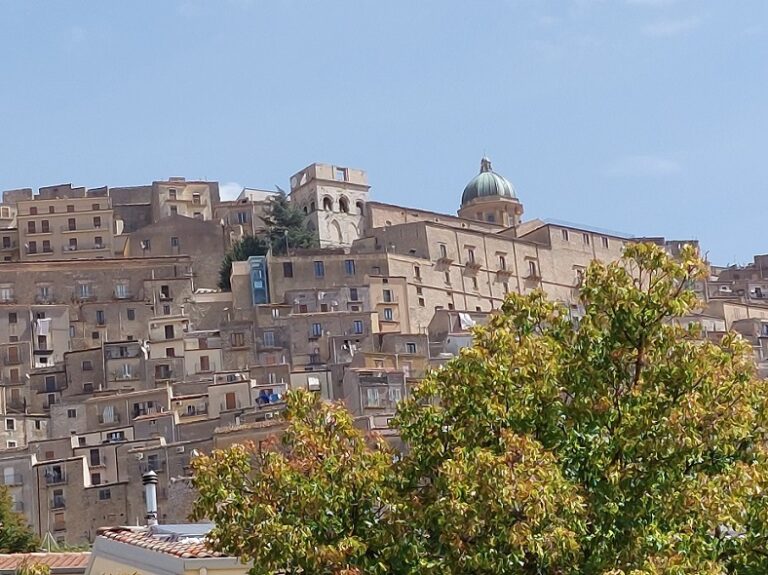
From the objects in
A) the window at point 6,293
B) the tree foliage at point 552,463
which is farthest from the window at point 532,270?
the tree foliage at point 552,463

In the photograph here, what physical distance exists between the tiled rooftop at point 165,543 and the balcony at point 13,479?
160 feet

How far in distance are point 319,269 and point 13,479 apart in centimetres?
2426

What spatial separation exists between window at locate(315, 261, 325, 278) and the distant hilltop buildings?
0.31ft

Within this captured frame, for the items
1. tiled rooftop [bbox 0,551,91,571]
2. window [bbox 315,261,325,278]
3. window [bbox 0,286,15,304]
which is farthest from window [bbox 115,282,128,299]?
tiled rooftop [bbox 0,551,91,571]

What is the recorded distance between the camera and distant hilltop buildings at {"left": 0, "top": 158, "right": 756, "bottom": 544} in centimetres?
7331

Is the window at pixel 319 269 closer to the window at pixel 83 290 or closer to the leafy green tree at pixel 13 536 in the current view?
the window at pixel 83 290

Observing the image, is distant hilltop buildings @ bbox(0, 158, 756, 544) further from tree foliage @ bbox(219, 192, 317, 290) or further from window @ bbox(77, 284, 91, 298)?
tree foliage @ bbox(219, 192, 317, 290)

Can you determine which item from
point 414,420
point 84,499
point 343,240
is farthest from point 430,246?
point 414,420

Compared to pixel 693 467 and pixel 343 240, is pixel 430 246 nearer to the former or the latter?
pixel 343 240

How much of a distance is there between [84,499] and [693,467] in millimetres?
56038

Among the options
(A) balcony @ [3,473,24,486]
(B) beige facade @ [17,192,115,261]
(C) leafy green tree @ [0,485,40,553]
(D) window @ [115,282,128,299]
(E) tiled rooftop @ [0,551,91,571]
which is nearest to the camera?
(E) tiled rooftop @ [0,551,91,571]

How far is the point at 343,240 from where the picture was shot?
10338 centimetres

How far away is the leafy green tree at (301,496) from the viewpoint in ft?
56.0

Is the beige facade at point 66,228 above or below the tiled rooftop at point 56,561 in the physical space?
above
